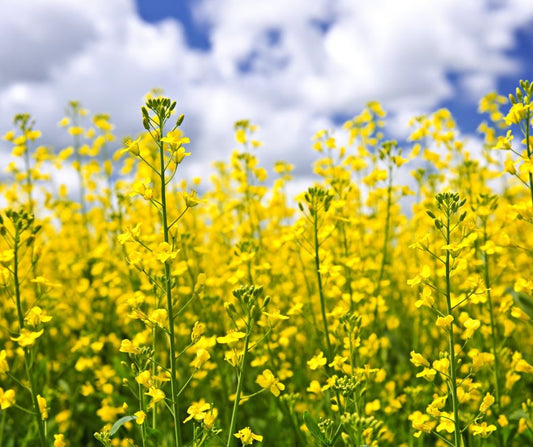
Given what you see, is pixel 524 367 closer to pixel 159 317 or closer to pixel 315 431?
pixel 315 431

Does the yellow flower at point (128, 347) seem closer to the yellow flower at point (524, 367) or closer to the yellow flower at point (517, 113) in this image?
the yellow flower at point (524, 367)

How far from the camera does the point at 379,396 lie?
157 inches

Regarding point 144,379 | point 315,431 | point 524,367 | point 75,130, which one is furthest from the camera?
point 75,130

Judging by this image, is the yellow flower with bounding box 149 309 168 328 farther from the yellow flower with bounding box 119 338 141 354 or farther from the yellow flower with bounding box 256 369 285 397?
the yellow flower with bounding box 256 369 285 397

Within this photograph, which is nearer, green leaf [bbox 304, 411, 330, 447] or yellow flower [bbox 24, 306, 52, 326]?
green leaf [bbox 304, 411, 330, 447]

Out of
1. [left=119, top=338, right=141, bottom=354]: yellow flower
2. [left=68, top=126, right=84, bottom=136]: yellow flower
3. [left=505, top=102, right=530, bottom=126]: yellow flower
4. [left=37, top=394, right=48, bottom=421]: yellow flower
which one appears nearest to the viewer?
[left=119, top=338, right=141, bottom=354]: yellow flower

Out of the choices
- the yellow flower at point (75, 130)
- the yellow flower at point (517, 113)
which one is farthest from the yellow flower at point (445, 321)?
the yellow flower at point (75, 130)

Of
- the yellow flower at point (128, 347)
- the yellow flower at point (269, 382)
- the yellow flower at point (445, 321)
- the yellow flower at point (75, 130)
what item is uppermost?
the yellow flower at point (75, 130)

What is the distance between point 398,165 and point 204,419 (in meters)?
3.03

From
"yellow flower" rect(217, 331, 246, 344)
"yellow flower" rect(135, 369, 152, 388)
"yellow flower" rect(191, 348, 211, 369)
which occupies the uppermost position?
"yellow flower" rect(217, 331, 246, 344)

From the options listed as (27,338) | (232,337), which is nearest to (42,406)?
(27,338)

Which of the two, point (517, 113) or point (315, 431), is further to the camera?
point (517, 113)

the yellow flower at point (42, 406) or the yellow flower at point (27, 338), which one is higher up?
the yellow flower at point (27, 338)

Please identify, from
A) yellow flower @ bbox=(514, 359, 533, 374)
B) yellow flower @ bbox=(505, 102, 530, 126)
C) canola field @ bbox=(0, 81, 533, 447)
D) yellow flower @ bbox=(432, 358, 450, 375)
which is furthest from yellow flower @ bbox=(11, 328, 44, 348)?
yellow flower @ bbox=(505, 102, 530, 126)
